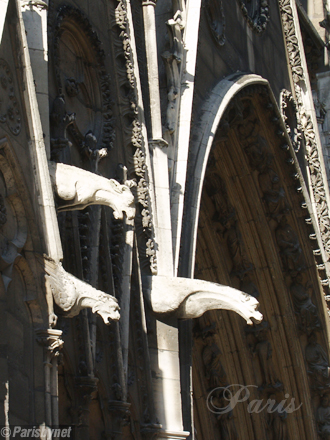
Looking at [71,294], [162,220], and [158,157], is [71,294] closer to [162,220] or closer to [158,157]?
[162,220]

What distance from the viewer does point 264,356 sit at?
51.5 ft

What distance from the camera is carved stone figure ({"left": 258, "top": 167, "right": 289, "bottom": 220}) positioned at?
624 inches

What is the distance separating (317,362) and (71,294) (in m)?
10.1

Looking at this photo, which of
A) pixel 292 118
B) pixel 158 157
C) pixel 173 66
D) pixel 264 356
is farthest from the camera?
pixel 292 118

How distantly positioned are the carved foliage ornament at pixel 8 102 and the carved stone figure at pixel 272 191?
30.8ft

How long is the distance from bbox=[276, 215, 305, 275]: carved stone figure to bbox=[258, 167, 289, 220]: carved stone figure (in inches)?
7.6

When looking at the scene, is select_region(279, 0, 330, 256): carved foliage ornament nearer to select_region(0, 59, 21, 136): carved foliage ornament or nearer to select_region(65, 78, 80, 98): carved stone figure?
select_region(65, 78, 80, 98): carved stone figure

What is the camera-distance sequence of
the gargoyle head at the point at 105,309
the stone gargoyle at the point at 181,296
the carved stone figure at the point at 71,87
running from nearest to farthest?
the gargoyle head at the point at 105,309
the carved stone figure at the point at 71,87
the stone gargoyle at the point at 181,296

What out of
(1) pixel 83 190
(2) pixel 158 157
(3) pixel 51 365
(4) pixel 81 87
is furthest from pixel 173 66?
(3) pixel 51 365

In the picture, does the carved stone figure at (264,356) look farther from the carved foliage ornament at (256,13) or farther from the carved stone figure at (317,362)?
the carved foliage ornament at (256,13)

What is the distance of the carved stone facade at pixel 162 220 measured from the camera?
676 centimetres

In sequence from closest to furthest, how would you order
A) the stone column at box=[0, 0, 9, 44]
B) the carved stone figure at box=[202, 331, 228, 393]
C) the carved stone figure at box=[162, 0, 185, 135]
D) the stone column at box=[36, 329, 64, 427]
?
the stone column at box=[36, 329, 64, 427], the stone column at box=[0, 0, 9, 44], the carved stone figure at box=[162, 0, 185, 135], the carved stone figure at box=[202, 331, 228, 393]

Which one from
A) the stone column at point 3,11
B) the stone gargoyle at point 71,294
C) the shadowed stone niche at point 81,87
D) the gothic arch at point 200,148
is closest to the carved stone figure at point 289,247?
the gothic arch at point 200,148

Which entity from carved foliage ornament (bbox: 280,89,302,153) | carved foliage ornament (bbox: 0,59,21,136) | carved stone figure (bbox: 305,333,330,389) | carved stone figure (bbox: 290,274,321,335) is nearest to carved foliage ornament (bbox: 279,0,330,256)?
carved foliage ornament (bbox: 280,89,302,153)
